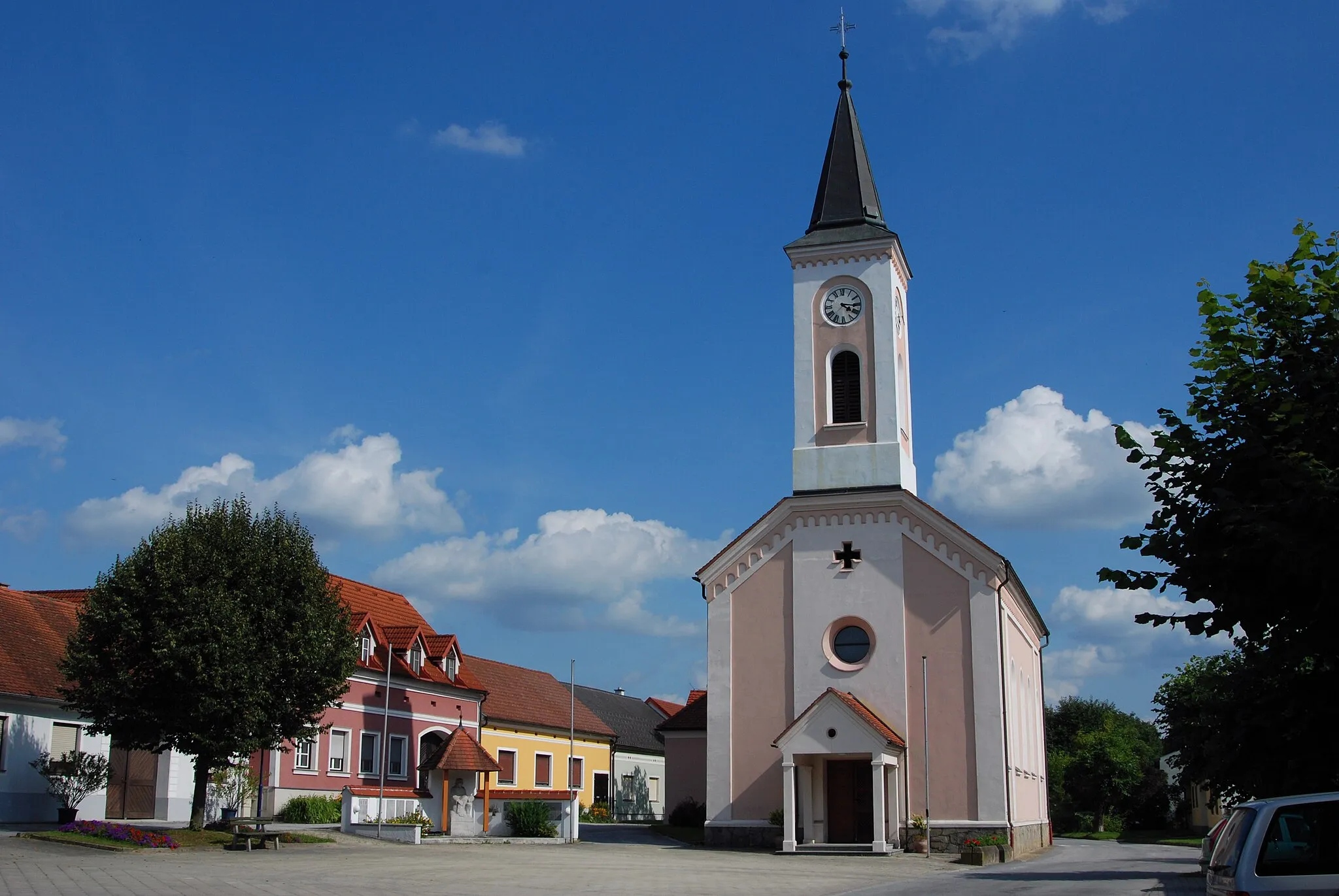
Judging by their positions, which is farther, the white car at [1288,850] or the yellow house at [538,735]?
the yellow house at [538,735]

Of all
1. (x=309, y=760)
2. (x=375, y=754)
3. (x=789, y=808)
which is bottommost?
(x=789, y=808)

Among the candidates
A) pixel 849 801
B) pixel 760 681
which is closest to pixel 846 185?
pixel 760 681

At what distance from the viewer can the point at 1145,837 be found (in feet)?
196

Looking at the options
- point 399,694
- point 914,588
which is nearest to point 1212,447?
point 914,588

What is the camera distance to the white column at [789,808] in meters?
31.3

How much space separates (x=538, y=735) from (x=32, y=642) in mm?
24745

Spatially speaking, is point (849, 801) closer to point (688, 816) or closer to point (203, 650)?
point (688, 816)

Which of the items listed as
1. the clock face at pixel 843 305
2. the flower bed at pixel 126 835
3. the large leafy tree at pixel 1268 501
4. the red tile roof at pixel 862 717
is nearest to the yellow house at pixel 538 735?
the red tile roof at pixel 862 717

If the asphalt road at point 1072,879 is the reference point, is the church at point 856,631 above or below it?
above

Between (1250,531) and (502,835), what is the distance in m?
27.0

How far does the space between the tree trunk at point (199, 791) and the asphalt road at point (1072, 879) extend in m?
16.1

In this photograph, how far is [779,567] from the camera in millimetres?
35562

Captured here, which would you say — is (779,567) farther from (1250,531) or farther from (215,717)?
(1250,531)

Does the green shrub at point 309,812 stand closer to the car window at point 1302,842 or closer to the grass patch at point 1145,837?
the car window at point 1302,842
